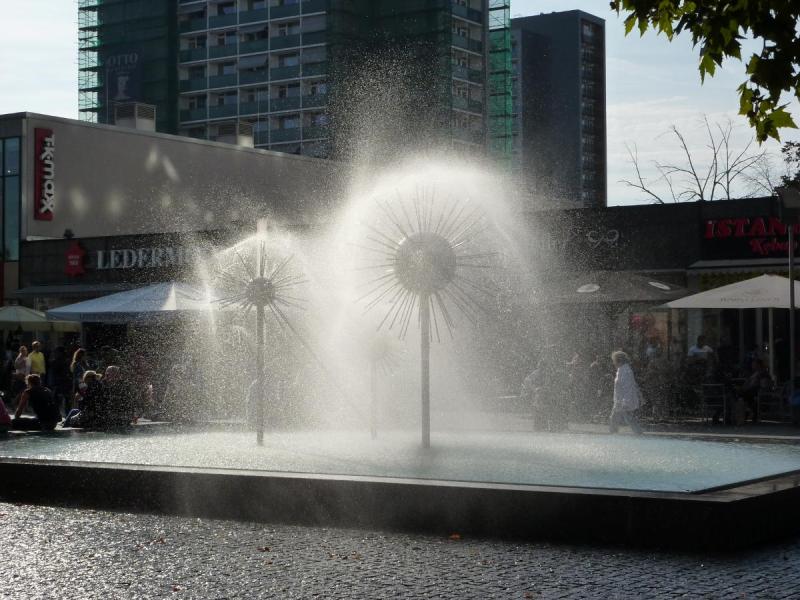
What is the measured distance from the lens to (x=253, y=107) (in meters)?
93.5

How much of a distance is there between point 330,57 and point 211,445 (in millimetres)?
76177

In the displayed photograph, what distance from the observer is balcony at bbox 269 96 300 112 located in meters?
91.8

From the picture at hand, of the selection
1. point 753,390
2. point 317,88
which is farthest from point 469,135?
point 753,390

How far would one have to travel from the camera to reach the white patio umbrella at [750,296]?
21266mm

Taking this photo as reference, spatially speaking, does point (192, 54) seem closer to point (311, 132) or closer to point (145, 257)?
point (311, 132)

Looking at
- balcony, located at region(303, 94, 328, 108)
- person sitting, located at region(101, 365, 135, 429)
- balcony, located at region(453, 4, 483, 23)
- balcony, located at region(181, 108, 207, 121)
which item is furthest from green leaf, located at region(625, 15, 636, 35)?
balcony, located at region(181, 108, 207, 121)

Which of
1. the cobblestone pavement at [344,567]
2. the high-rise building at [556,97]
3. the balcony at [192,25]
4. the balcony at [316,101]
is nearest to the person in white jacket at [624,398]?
the cobblestone pavement at [344,567]

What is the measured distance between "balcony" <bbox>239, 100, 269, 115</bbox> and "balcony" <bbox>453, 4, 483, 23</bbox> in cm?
1512

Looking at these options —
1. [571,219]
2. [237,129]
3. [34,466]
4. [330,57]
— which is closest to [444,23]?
[330,57]

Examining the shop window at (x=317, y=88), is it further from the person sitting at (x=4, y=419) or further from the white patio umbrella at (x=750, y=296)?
the person sitting at (x=4, y=419)

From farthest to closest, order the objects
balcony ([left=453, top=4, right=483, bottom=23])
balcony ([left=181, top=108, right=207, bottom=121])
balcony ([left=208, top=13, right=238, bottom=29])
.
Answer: balcony ([left=181, top=108, right=207, bottom=121]), balcony ([left=208, top=13, right=238, bottom=29]), balcony ([left=453, top=4, right=483, bottom=23])

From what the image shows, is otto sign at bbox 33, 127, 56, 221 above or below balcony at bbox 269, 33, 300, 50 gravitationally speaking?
below

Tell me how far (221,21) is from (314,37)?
28.5 ft

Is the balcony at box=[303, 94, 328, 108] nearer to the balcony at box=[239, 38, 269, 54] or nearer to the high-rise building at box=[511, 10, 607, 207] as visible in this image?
the balcony at box=[239, 38, 269, 54]
